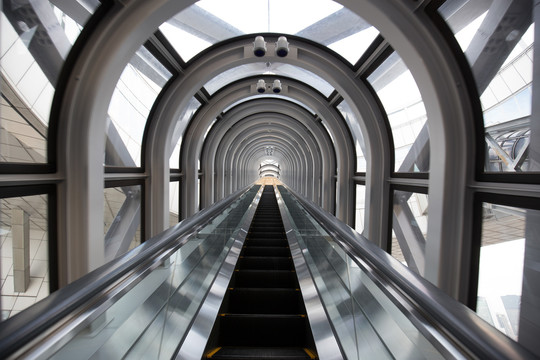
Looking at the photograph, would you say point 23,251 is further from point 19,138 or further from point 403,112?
point 403,112

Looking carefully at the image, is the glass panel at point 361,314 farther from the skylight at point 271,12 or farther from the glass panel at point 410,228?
the skylight at point 271,12

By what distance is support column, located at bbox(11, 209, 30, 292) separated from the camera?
351 centimetres

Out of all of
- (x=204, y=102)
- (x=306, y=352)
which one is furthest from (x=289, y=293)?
(x=204, y=102)

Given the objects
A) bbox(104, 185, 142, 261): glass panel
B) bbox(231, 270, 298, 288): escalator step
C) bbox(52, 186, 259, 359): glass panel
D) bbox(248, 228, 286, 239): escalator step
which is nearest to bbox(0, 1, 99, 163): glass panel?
bbox(104, 185, 142, 261): glass panel

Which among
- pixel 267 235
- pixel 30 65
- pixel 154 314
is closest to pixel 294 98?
pixel 267 235

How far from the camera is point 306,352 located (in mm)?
2371

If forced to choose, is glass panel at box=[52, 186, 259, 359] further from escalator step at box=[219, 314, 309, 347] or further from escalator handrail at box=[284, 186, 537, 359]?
escalator handrail at box=[284, 186, 537, 359]

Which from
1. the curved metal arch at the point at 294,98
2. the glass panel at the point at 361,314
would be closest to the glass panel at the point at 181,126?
the curved metal arch at the point at 294,98

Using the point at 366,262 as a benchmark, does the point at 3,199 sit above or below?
above

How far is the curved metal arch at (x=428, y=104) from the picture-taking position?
12.1ft

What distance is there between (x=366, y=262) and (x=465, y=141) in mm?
2750

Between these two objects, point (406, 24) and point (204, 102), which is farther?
point (204, 102)

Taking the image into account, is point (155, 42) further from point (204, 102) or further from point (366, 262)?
point (366, 262)

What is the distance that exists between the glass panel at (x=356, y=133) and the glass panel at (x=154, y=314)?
21.5ft
